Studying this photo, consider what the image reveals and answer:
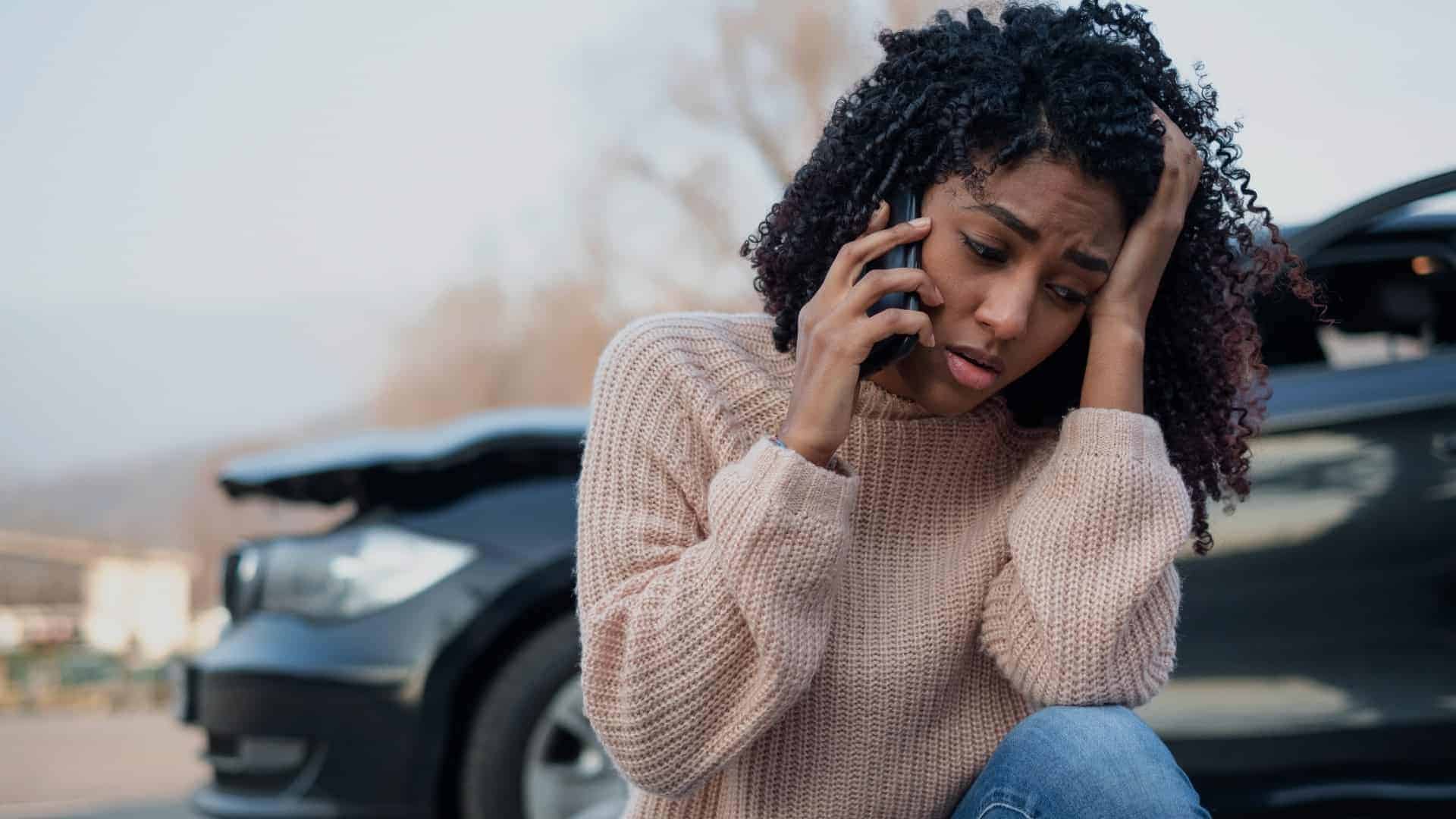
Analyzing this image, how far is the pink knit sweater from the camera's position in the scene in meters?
1.25

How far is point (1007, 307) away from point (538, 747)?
69.3 inches

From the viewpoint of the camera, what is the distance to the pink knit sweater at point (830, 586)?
4.11 ft

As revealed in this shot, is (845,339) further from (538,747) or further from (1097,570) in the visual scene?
(538,747)

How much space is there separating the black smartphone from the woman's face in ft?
0.04

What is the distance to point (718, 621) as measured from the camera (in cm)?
125

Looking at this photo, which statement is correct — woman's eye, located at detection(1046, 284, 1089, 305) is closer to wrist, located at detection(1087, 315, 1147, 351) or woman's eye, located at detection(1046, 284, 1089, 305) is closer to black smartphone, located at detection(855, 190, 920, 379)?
wrist, located at detection(1087, 315, 1147, 351)

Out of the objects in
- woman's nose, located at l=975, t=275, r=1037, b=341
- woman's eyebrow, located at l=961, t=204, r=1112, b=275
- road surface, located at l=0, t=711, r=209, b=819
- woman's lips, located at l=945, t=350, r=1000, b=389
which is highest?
woman's eyebrow, located at l=961, t=204, r=1112, b=275

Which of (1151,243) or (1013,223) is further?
(1151,243)

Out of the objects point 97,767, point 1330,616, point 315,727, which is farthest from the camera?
point 97,767

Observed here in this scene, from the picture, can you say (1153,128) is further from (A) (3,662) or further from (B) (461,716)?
(A) (3,662)

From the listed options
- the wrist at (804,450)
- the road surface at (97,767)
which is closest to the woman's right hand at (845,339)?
the wrist at (804,450)

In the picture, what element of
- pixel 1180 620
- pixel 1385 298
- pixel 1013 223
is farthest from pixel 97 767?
pixel 1013 223

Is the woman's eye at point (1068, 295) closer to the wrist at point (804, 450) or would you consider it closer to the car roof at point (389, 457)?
the wrist at point (804, 450)

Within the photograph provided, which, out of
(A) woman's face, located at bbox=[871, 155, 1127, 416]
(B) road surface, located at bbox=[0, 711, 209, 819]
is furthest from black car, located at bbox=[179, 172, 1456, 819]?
(A) woman's face, located at bbox=[871, 155, 1127, 416]
